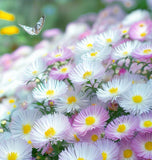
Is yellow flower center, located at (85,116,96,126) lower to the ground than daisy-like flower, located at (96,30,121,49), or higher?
lower

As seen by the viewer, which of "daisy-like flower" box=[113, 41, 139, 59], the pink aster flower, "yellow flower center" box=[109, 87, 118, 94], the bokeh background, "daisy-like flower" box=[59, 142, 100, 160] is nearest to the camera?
"daisy-like flower" box=[59, 142, 100, 160]

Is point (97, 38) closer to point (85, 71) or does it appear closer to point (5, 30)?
point (85, 71)

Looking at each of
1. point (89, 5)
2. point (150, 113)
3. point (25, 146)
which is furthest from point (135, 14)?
point (89, 5)

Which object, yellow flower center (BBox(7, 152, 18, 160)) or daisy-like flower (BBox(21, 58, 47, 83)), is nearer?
yellow flower center (BBox(7, 152, 18, 160))

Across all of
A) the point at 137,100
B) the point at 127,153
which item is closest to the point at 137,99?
the point at 137,100

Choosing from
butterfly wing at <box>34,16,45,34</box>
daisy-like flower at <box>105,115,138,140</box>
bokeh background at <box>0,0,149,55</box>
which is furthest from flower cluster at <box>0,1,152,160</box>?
bokeh background at <box>0,0,149,55</box>

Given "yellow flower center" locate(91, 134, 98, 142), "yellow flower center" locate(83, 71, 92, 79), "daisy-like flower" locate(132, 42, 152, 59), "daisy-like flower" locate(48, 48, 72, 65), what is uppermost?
"daisy-like flower" locate(48, 48, 72, 65)

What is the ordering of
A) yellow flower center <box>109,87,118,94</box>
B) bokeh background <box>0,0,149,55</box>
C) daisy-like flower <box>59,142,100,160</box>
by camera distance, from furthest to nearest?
bokeh background <box>0,0,149,55</box>, yellow flower center <box>109,87,118,94</box>, daisy-like flower <box>59,142,100,160</box>

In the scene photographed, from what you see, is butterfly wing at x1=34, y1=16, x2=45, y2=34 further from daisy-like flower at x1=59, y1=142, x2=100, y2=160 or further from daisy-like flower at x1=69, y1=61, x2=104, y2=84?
daisy-like flower at x1=59, y1=142, x2=100, y2=160
